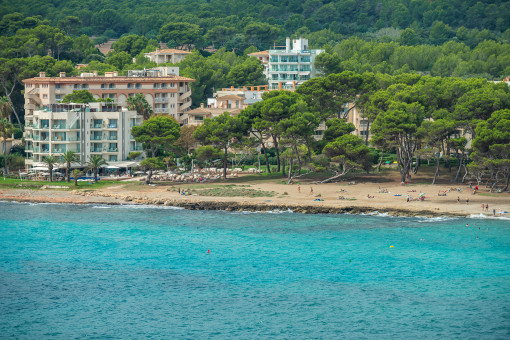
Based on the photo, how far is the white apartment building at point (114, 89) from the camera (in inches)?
5005

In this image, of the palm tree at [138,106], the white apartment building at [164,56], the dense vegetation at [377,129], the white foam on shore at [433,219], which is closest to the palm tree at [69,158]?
the dense vegetation at [377,129]

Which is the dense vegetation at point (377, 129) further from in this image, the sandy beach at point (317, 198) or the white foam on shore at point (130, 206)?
the white foam on shore at point (130, 206)

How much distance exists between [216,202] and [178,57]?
9424cm

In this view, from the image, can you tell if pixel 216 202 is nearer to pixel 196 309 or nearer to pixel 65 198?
pixel 65 198

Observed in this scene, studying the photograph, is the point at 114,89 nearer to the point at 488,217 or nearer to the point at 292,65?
the point at 292,65

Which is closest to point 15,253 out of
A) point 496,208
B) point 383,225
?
point 383,225

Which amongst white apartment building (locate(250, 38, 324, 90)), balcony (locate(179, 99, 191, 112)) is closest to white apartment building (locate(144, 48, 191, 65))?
white apartment building (locate(250, 38, 324, 90))

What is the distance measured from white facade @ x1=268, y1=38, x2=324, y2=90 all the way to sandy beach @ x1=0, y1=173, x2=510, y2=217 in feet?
203

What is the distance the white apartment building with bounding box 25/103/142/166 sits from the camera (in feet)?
327

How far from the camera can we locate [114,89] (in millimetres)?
128750

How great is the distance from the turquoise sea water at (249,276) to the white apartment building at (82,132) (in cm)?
1763

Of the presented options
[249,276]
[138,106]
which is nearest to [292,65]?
[138,106]

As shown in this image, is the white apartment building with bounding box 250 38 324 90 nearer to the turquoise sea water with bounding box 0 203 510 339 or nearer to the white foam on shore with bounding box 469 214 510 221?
the turquoise sea water with bounding box 0 203 510 339

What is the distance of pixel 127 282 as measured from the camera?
5869cm
